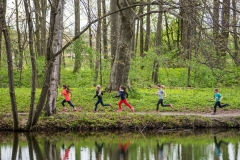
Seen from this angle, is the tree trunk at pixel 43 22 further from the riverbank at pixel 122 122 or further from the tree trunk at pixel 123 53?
the tree trunk at pixel 123 53

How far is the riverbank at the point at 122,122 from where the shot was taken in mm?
18156

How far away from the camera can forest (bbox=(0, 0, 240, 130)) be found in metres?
11.0

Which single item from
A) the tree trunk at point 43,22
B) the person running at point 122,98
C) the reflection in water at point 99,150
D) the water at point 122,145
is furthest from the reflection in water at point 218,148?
the tree trunk at point 43,22

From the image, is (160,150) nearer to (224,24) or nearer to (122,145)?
(122,145)

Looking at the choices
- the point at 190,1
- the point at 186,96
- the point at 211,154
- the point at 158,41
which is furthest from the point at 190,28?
the point at 158,41

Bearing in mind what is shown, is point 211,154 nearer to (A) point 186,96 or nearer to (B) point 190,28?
(B) point 190,28

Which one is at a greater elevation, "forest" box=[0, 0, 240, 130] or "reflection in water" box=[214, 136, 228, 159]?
"forest" box=[0, 0, 240, 130]

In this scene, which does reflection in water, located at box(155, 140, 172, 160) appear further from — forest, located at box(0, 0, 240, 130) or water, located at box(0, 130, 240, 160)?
forest, located at box(0, 0, 240, 130)

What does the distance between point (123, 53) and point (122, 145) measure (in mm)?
8458

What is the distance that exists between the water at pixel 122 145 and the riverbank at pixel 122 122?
1.76 ft

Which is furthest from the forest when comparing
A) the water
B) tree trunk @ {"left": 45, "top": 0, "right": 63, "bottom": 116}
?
the water

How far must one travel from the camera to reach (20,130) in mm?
17750

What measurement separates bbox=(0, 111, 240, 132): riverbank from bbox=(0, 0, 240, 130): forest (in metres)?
0.59

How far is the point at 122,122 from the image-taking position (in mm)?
18578
